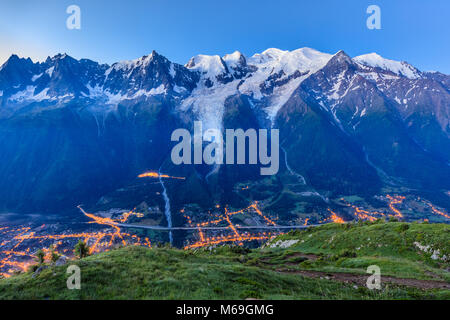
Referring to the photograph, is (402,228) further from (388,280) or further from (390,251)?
(388,280)

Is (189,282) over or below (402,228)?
over

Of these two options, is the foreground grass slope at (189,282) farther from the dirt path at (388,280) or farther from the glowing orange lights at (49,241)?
the glowing orange lights at (49,241)

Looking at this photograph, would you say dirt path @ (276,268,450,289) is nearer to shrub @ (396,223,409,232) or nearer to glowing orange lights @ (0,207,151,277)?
shrub @ (396,223,409,232)

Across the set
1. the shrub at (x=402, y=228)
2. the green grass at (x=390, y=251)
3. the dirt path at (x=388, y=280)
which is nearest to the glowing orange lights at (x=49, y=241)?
the green grass at (x=390, y=251)

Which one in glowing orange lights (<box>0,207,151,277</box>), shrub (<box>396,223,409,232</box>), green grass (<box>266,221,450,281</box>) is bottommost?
glowing orange lights (<box>0,207,151,277</box>)

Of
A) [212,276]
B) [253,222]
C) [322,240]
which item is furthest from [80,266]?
[253,222]

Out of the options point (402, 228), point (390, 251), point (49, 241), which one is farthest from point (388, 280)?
point (49, 241)

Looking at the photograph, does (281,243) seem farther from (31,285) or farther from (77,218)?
(77,218)

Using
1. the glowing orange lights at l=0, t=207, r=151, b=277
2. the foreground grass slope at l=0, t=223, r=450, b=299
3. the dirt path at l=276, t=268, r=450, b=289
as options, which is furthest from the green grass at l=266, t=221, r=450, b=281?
the glowing orange lights at l=0, t=207, r=151, b=277

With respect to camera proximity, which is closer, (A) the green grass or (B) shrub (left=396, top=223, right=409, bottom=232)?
(A) the green grass

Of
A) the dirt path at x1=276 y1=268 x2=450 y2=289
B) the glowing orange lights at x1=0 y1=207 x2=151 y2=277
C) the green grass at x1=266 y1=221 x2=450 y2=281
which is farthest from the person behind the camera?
the glowing orange lights at x1=0 y1=207 x2=151 y2=277

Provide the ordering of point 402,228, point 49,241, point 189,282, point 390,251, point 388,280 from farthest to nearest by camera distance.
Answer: point 49,241 → point 402,228 → point 390,251 → point 388,280 → point 189,282
